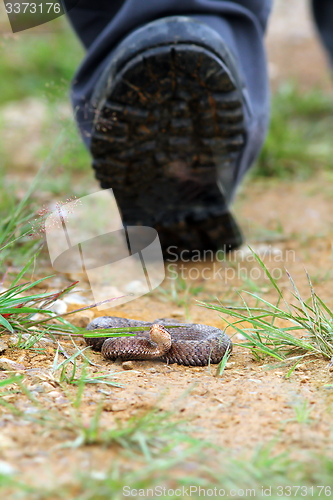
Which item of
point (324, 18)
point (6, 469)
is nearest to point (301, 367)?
point (6, 469)

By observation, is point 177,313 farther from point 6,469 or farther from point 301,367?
point 6,469

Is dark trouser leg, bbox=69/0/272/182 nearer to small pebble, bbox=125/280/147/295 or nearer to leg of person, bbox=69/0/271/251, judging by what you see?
leg of person, bbox=69/0/271/251

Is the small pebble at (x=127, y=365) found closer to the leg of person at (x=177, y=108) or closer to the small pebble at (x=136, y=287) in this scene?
the small pebble at (x=136, y=287)

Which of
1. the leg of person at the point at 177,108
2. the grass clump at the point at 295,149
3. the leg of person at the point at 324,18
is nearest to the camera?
the leg of person at the point at 177,108

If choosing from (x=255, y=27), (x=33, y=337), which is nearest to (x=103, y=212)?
(x=255, y=27)

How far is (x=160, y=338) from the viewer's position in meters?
1.50

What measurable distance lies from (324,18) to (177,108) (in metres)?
2.23

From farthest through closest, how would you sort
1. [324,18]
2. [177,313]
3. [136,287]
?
[324,18], [136,287], [177,313]

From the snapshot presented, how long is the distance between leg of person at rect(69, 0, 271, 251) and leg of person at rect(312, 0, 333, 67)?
58.7 inches

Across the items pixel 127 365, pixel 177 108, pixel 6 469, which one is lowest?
pixel 127 365

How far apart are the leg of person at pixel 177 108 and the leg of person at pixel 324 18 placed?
1.49m

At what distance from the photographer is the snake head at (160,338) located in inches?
59.3

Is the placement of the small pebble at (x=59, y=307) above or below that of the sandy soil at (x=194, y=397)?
above

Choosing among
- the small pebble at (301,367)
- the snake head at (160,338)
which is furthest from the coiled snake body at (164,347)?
the small pebble at (301,367)
